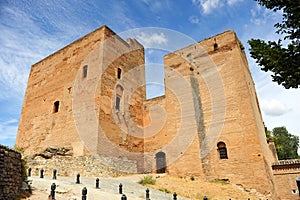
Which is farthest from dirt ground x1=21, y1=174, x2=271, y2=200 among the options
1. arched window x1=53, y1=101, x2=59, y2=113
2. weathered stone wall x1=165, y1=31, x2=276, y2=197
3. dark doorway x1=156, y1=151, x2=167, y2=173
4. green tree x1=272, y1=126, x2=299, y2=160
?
green tree x1=272, y1=126, x2=299, y2=160

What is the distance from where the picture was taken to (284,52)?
26.3 ft

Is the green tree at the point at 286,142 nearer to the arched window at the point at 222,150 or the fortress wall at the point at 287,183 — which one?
the fortress wall at the point at 287,183

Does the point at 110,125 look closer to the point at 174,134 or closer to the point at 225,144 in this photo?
the point at 174,134

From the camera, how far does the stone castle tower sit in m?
14.9

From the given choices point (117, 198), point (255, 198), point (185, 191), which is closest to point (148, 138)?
point (185, 191)

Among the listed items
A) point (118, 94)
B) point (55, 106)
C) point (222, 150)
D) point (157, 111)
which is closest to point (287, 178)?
point (222, 150)

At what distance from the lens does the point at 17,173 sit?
6875mm

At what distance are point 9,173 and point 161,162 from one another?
13185 millimetres

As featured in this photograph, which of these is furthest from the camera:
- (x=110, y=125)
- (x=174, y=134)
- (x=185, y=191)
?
(x=174, y=134)

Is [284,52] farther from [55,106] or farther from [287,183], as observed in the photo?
[55,106]

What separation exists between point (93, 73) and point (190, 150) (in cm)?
883

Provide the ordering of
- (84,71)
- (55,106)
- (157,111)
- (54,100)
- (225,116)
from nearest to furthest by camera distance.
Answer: (225,116)
(84,71)
(55,106)
(54,100)
(157,111)

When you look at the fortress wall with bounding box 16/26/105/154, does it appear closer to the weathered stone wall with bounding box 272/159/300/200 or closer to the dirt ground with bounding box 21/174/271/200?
the dirt ground with bounding box 21/174/271/200

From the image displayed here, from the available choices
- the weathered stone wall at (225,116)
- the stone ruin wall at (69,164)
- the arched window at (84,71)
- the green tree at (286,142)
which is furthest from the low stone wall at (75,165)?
the green tree at (286,142)
